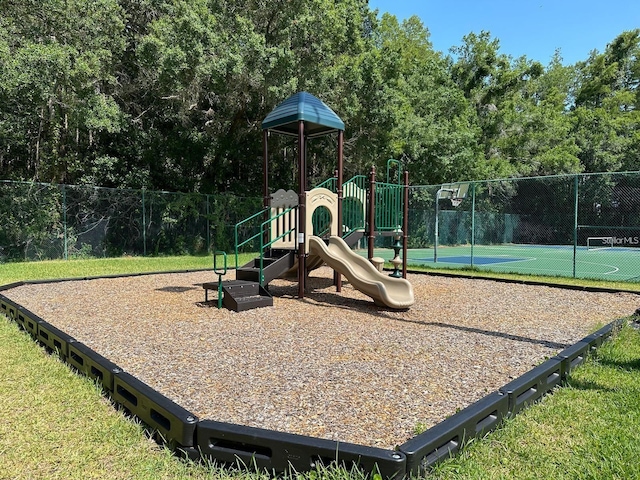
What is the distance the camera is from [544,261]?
1689 cm

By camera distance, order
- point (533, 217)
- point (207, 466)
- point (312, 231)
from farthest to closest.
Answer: point (533, 217), point (312, 231), point (207, 466)

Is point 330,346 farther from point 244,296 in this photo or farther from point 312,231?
point 312,231

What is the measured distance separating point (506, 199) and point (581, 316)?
24.5m

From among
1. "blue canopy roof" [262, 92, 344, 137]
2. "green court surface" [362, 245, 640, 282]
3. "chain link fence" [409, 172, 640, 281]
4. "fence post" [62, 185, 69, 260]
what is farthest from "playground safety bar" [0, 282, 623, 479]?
"chain link fence" [409, 172, 640, 281]

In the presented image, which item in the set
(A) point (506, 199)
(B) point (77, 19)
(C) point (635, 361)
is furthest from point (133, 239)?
(A) point (506, 199)

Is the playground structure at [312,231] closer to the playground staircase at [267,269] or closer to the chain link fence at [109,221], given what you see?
the playground staircase at [267,269]

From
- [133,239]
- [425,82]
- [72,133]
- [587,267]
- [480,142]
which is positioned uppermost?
[425,82]

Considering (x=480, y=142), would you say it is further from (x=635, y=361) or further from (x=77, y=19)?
(x=635, y=361)

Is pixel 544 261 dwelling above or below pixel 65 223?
below

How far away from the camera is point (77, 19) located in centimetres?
1312

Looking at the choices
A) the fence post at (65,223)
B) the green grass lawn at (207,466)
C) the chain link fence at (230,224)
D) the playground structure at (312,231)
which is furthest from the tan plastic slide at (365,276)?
the fence post at (65,223)

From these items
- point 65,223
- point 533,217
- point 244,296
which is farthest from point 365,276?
point 533,217

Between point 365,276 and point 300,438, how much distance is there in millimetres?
4778

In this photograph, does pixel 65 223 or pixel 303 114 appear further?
pixel 65 223
